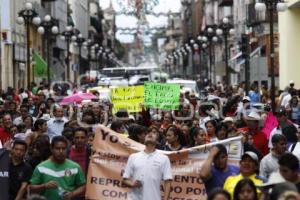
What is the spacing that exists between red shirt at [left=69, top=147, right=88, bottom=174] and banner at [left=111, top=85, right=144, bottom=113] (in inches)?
416

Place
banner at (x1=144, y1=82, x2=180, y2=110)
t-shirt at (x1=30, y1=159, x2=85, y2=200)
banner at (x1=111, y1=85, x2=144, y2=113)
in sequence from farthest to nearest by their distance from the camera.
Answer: banner at (x1=111, y1=85, x2=144, y2=113) < banner at (x1=144, y1=82, x2=180, y2=110) < t-shirt at (x1=30, y1=159, x2=85, y2=200)

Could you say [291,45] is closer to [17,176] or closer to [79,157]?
[79,157]

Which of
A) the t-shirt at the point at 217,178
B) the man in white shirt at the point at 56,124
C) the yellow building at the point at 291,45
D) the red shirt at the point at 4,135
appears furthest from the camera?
the yellow building at the point at 291,45

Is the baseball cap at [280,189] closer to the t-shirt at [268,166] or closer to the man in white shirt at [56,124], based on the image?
the t-shirt at [268,166]

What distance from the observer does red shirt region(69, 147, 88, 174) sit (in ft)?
39.8

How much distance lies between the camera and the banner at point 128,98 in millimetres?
22922

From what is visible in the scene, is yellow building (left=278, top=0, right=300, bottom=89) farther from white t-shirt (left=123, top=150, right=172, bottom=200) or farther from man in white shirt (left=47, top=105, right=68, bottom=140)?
white t-shirt (left=123, top=150, right=172, bottom=200)

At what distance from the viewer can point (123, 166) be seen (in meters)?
12.1

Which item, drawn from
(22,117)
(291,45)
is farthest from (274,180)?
(291,45)

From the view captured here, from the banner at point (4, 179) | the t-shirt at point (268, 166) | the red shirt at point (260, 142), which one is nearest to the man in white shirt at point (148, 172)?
the t-shirt at point (268, 166)

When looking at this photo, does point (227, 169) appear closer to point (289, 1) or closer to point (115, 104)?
point (115, 104)

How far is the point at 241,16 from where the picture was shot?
78375 millimetres

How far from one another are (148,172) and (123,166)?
1241 millimetres

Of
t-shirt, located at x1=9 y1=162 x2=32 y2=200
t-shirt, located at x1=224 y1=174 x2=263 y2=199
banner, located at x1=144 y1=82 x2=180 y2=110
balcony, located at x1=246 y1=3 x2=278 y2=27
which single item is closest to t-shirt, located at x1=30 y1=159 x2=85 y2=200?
t-shirt, located at x1=9 y1=162 x2=32 y2=200
